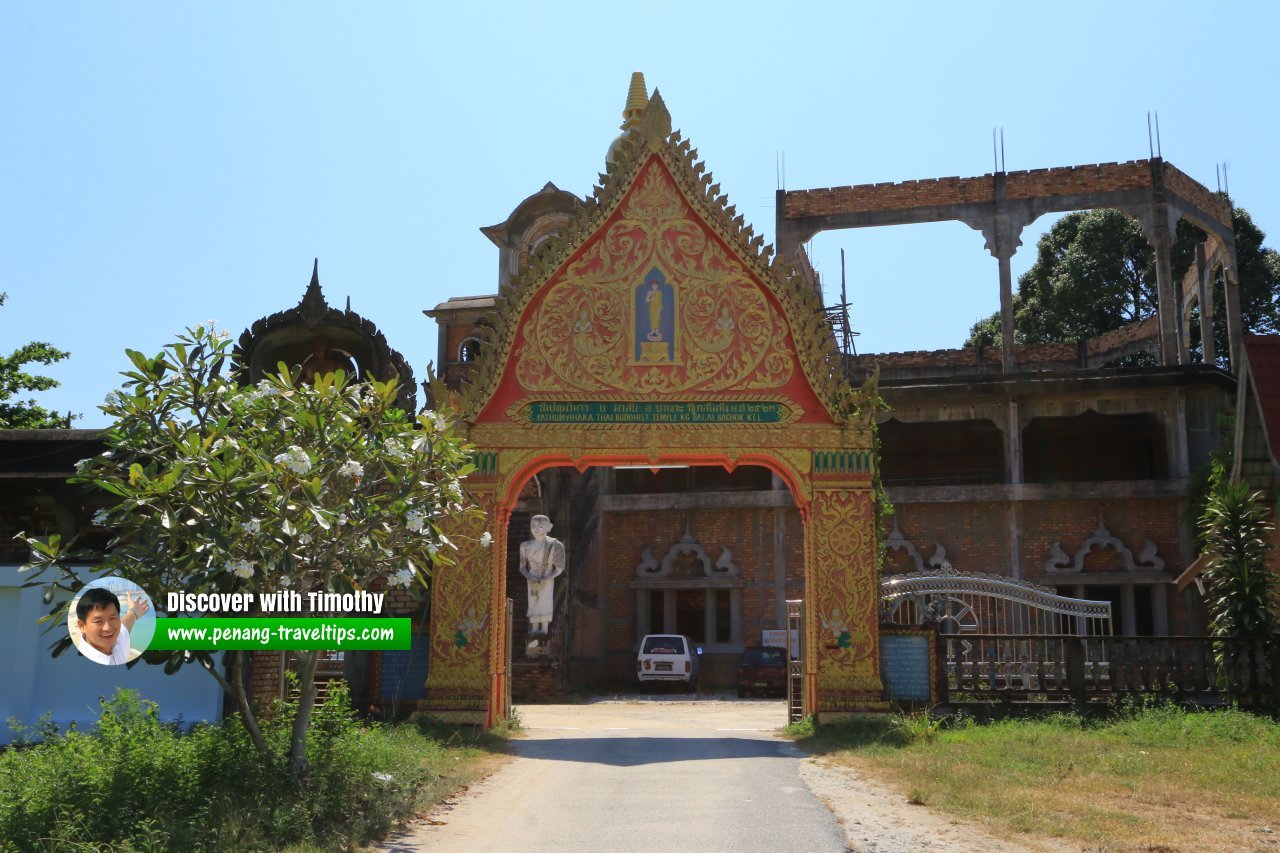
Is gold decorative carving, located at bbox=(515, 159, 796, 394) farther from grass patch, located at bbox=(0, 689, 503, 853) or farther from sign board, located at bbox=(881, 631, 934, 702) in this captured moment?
grass patch, located at bbox=(0, 689, 503, 853)

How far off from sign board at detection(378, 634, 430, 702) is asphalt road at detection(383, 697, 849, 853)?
1.69 meters

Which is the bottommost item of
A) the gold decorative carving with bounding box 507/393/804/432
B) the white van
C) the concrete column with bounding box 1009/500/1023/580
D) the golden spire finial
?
the white van

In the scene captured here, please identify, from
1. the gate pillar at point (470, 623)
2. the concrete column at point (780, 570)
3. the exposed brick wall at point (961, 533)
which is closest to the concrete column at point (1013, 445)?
the exposed brick wall at point (961, 533)

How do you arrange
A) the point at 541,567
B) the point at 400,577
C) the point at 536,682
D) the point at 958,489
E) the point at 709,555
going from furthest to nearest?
1. the point at 709,555
2. the point at 958,489
3. the point at 536,682
4. the point at 541,567
5. the point at 400,577

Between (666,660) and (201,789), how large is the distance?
21.0 m

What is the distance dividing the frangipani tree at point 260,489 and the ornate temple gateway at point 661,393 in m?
5.40

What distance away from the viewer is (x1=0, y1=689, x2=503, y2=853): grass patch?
809cm

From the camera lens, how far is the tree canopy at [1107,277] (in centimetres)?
4250

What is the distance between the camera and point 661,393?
53.3 feet

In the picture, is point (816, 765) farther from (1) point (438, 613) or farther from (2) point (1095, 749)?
(1) point (438, 613)

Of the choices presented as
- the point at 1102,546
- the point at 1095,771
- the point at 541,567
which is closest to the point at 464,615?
the point at 1095,771

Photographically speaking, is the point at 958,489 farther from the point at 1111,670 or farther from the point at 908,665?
the point at 908,665

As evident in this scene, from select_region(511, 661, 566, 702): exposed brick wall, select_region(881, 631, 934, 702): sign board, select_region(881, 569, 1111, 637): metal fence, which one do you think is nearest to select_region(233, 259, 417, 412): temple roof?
select_region(881, 631, 934, 702): sign board

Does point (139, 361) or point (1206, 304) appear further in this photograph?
point (1206, 304)
